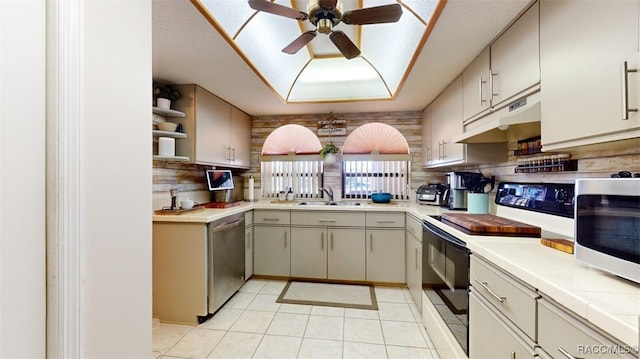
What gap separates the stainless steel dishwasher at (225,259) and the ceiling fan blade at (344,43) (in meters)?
1.79

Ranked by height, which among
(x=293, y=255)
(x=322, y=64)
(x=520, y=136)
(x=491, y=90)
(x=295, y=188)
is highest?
(x=322, y=64)

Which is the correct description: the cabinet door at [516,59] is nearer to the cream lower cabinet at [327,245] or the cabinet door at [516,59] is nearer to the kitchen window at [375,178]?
the cream lower cabinet at [327,245]

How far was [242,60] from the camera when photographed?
78.9 inches

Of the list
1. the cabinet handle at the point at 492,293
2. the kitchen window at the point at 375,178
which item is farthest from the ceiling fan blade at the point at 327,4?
the kitchen window at the point at 375,178

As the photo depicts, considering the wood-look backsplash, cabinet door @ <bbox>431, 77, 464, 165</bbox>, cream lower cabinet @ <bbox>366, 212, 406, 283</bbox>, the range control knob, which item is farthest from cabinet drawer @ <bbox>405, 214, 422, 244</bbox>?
the range control knob

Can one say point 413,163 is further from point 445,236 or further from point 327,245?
point 445,236

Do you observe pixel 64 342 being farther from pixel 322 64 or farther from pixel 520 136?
pixel 322 64

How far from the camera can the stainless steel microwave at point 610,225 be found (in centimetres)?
78

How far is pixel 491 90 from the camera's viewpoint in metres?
1.70

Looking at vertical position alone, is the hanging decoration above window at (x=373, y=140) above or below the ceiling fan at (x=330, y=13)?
below

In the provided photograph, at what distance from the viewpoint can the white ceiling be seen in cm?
144

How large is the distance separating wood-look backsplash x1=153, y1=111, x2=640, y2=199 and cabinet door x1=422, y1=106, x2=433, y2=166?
12cm

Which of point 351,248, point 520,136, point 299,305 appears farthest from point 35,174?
point 351,248

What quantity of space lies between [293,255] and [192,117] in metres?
1.89
